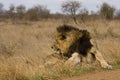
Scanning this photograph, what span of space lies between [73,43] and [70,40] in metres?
0.11

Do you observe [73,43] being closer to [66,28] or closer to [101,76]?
[66,28]

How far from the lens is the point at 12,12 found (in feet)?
183

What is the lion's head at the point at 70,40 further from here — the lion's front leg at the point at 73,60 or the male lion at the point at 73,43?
the lion's front leg at the point at 73,60

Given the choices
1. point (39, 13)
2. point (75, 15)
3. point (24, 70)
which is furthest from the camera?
point (39, 13)

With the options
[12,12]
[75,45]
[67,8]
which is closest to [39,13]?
[12,12]

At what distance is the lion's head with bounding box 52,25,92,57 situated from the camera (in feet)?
32.5

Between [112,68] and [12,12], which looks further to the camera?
[12,12]

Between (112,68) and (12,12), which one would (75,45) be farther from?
(12,12)

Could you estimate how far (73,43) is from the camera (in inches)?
390

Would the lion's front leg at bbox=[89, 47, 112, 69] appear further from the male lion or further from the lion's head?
the lion's head

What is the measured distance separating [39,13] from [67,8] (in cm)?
2548

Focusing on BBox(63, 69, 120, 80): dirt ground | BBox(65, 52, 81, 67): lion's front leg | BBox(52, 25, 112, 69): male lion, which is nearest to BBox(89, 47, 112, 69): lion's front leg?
BBox(52, 25, 112, 69): male lion

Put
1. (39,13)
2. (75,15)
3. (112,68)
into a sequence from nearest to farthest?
(112,68), (75,15), (39,13)

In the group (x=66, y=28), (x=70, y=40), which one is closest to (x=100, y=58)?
(x=70, y=40)
